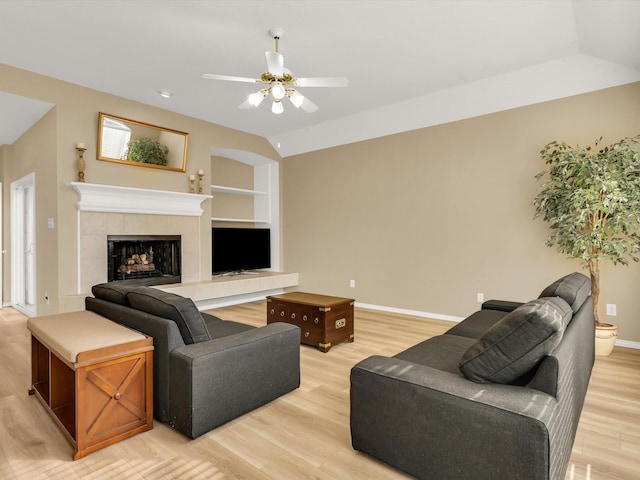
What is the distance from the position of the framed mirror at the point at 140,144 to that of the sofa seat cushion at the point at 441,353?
14.0 ft

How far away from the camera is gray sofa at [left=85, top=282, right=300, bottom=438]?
6.56 feet

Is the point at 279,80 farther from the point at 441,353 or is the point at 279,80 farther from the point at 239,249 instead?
the point at 239,249

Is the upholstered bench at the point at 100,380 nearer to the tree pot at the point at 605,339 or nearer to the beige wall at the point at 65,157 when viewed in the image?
the beige wall at the point at 65,157

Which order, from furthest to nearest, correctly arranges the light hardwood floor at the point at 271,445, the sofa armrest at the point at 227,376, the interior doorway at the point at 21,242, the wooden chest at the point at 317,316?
the interior doorway at the point at 21,242, the wooden chest at the point at 317,316, the sofa armrest at the point at 227,376, the light hardwood floor at the point at 271,445

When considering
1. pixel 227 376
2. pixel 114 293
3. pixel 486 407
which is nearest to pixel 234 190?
pixel 114 293

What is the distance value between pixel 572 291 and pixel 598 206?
1.51 meters

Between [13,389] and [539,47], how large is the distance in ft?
17.5

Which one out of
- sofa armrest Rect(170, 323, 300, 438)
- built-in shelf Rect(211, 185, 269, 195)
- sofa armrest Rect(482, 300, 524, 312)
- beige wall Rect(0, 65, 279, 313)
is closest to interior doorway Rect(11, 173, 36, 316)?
beige wall Rect(0, 65, 279, 313)

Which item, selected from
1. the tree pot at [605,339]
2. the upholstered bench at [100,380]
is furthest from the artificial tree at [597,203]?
the upholstered bench at [100,380]

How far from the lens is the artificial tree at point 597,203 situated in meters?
3.18

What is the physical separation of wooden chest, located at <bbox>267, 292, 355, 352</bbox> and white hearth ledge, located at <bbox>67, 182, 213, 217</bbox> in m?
2.23

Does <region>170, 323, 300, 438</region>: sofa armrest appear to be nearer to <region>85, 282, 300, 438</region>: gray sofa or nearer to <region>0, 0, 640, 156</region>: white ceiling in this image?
<region>85, 282, 300, 438</region>: gray sofa

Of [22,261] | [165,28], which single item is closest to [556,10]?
[165,28]

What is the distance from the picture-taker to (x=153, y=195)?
15.9ft
